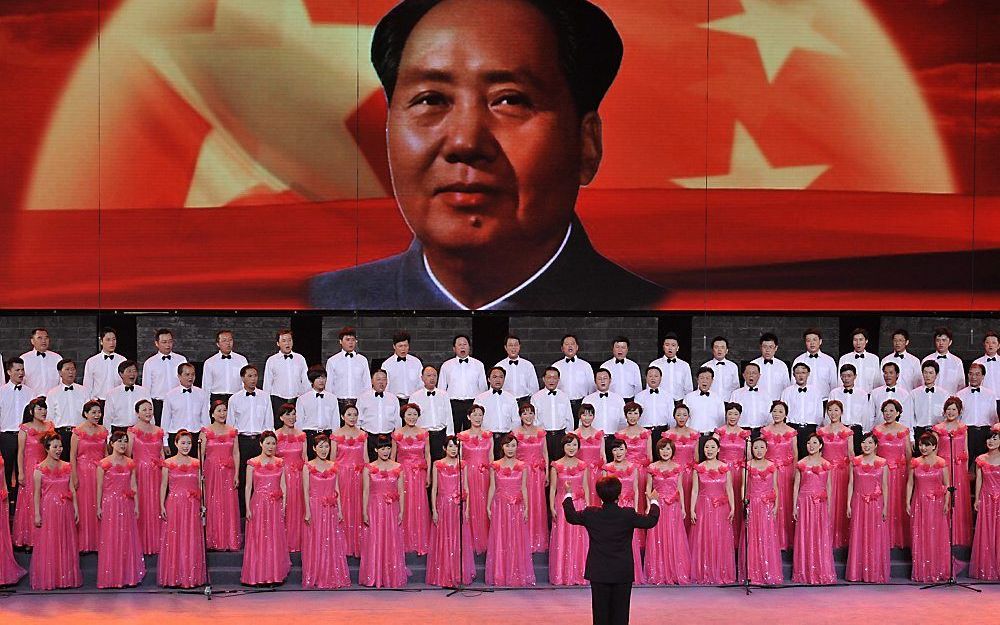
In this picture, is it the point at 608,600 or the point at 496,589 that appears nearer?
the point at 608,600

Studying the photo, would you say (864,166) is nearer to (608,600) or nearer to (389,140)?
(389,140)

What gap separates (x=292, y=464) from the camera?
29.3 ft

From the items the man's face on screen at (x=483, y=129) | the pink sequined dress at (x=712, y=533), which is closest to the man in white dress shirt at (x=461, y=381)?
the man's face on screen at (x=483, y=129)

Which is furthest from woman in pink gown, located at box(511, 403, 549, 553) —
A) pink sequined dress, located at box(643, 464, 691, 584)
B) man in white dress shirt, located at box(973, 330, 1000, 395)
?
man in white dress shirt, located at box(973, 330, 1000, 395)

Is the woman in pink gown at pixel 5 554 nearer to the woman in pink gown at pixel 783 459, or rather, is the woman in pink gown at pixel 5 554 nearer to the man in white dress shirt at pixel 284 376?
the man in white dress shirt at pixel 284 376

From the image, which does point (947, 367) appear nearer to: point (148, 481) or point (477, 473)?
point (477, 473)

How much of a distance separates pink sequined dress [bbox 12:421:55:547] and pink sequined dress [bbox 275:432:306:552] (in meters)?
1.78

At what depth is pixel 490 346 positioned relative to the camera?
35.7ft

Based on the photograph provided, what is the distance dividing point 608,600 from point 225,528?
370 cm

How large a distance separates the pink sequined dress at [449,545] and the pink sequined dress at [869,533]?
2824 millimetres

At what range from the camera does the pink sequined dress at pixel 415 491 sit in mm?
9008

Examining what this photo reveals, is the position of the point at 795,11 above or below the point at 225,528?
above

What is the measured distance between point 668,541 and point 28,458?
4783 mm

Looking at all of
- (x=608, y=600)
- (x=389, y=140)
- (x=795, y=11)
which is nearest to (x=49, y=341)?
(x=389, y=140)
